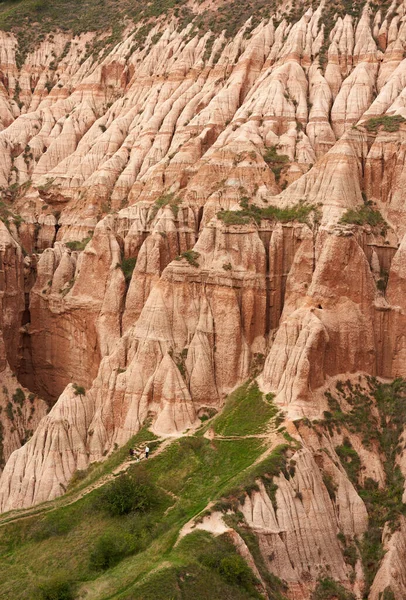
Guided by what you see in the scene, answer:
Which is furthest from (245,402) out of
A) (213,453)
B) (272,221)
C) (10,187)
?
(10,187)

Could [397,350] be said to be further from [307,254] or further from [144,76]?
[144,76]

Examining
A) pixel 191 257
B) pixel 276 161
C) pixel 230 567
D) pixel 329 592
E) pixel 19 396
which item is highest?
pixel 276 161

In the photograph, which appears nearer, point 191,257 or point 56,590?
point 56,590

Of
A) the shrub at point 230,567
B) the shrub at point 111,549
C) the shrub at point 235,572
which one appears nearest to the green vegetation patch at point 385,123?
the shrub at point 230,567

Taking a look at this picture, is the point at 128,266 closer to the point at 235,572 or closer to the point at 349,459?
the point at 349,459

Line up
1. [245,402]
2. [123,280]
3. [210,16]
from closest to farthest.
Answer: [245,402] → [123,280] → [210,16]

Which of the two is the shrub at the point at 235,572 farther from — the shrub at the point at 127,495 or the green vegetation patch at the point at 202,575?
the shrub at the point at 127,495

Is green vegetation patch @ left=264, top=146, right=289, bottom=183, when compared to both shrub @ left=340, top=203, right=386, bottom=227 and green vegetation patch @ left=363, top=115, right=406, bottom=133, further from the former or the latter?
shrub @ left=340, top=203, right=386, bottom=227

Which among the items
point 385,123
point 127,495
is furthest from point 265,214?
point 127,495
